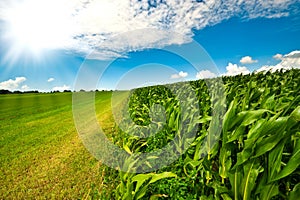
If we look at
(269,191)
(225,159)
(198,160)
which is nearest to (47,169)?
(198,160)

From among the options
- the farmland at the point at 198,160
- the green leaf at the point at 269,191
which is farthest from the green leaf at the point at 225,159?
the green leaf at the point at 269,191

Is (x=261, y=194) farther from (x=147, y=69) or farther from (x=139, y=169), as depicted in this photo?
(x=147, y=69)

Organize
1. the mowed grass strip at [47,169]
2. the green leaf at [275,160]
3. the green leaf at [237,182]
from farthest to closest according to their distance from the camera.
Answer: the mowed grass strip at [47,169], the green leaf at [237,182], the green leaf at [275,160]

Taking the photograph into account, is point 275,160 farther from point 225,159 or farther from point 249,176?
point 225,159

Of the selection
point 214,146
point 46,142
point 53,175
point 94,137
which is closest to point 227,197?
point 214,146

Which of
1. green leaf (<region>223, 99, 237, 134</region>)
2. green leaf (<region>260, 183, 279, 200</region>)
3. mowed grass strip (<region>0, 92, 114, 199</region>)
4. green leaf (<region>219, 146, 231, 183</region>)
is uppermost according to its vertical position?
green leaf (<region>223, 99, 237, 134</region>)

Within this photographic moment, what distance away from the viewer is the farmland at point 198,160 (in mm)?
1840

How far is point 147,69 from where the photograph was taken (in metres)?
5.44

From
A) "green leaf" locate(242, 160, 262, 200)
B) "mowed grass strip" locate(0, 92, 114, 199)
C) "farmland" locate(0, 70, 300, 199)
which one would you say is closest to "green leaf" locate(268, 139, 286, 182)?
"farmland" locate(0, 70, 300, 199)

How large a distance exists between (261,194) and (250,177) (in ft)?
0.43

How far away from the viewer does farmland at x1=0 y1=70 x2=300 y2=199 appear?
6.04 ft

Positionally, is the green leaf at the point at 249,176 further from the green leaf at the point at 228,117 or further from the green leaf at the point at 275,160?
the green leaf at the point at 228,117

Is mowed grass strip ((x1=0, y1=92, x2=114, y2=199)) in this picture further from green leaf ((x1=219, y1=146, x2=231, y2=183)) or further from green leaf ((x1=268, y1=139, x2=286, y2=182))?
green leaf ((x1=268, y1=139, x2=286, y2=182))

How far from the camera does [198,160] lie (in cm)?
283
